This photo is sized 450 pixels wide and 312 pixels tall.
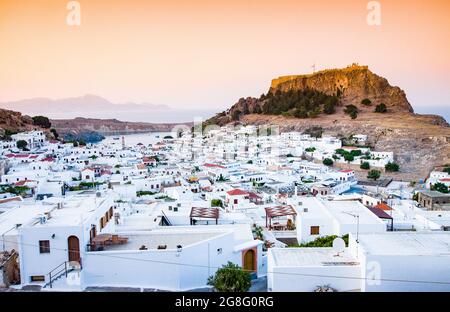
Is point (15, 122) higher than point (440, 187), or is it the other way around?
point (15, 122)

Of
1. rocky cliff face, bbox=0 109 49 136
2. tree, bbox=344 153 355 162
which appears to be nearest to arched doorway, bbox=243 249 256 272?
tree, bbox=344 153 355 162

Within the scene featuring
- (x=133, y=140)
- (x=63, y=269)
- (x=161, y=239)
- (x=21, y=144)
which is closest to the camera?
(x=63, y=269)

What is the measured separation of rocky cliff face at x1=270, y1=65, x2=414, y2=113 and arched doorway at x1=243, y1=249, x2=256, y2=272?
90.4 feet

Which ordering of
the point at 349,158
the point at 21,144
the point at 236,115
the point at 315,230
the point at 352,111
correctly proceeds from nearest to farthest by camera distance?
1. the point at 315,230
2. the point at 349,158
3. the point at 21,144
4. the point at 352,111
5. the point at 236,115

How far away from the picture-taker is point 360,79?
107 ft

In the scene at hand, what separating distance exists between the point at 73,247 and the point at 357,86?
31.3 meters

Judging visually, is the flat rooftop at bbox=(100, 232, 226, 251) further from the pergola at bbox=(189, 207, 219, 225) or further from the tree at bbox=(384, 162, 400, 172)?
the tree at bbox=(384, 162, 400, 172)

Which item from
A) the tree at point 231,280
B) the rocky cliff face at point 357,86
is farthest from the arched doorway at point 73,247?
the rocky cliff face at point 357,86

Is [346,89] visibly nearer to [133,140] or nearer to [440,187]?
[133,140]

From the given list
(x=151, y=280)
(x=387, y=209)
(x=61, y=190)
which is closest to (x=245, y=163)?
(x=61, y=190)

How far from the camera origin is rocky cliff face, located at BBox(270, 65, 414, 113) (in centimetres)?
3106

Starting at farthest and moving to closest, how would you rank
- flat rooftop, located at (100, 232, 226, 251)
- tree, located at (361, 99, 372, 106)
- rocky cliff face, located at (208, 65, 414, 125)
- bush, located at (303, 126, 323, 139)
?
1. rocky cliff face, located at (208, 65, 414, 125)
2. tree, located at (361, 99, 372, 106)
3. bush, located at (303, 126, 323, 139)
4. flat rooftop, located at (100, 232, 226, 251)

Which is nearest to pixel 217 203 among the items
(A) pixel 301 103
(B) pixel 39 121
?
(B) pixel 39 121

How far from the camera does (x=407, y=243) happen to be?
3.61 meters
